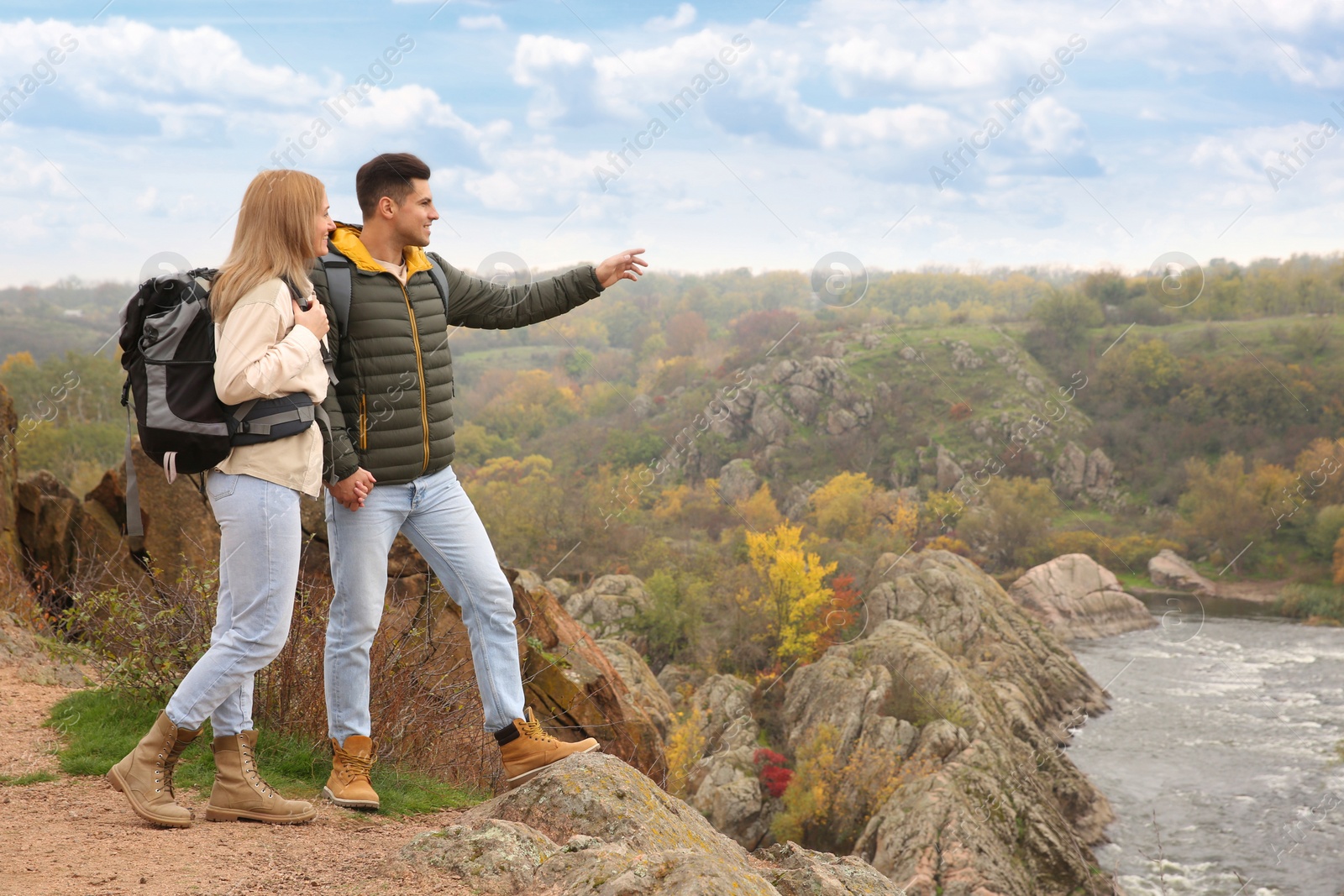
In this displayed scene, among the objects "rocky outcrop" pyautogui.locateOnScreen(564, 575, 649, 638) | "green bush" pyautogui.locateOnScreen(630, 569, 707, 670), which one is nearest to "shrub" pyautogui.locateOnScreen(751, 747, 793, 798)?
"rocky outcrop" pyautogui.locateOnScreen(564, 575, 649, 638)

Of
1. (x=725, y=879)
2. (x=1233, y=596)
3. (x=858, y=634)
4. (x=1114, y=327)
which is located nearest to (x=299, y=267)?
(x=725, y=879)

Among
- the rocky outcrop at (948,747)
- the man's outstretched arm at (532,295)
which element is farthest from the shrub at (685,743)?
the man's outstretched arm at (532,295)

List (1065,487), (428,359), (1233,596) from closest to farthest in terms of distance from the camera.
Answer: (428,359)
(1233,596)
(1065,487)

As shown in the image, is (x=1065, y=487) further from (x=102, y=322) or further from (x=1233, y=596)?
Result: (x=102, y=322)

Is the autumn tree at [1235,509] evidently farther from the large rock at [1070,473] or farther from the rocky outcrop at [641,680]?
the rocky outcrop at [641,680]

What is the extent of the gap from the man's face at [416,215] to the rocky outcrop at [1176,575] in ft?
204

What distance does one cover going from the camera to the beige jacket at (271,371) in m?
2.54

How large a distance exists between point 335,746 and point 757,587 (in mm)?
36997

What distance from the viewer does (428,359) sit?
3100 millimetres

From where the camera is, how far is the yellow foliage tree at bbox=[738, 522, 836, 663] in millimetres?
35250

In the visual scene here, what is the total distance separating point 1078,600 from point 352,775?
54.1 m

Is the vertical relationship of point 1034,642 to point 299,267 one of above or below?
below

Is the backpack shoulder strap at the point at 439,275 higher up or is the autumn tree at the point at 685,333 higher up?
the autumn tree at the point at 685,333

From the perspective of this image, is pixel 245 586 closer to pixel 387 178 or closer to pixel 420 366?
pixel 420 366
